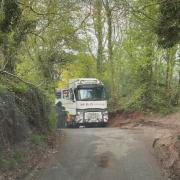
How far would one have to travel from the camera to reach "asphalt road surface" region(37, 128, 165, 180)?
1395cm

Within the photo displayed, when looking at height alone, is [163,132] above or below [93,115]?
below

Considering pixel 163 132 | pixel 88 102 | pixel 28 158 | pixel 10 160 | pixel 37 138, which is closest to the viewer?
pixel 10 160

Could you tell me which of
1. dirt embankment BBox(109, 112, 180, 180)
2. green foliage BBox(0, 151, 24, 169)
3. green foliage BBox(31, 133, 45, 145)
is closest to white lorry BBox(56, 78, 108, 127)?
dirt embankment BBox(109, 112, 180, 180)

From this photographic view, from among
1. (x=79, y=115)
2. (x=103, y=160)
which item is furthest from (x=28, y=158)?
(x=79, y=115)

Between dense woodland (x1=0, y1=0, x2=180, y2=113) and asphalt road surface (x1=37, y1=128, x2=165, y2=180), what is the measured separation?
334 centimetres

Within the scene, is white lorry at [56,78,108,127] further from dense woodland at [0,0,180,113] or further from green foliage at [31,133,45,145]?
green foliage at [31,133,45,145]

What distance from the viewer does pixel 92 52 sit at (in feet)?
150

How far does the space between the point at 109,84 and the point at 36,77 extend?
31.1 ft

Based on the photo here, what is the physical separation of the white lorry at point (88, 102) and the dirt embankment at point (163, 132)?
74.0 inches

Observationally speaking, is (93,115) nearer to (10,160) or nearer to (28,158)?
(28,158)

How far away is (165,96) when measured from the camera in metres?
34.2

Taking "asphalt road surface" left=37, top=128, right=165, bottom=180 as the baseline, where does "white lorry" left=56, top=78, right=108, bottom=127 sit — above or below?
above

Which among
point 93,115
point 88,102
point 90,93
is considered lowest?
point 93,115

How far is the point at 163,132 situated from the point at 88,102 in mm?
10658
